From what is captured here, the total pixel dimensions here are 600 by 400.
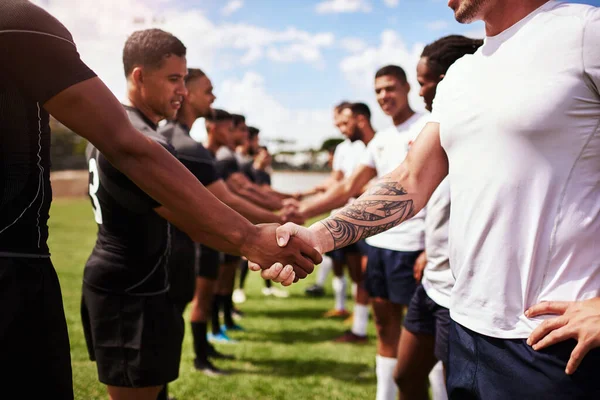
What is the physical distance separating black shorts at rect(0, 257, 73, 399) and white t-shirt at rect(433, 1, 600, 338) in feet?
4.58

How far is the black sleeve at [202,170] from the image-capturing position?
375 cm

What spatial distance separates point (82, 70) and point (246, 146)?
9149mm

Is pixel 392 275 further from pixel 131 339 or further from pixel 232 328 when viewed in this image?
pixel 232 328

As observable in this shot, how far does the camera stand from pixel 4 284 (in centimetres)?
157

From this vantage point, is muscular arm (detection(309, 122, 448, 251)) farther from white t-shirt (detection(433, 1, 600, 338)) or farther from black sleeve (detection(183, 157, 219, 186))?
black sleeve (detection(183, 157, 219, 186))

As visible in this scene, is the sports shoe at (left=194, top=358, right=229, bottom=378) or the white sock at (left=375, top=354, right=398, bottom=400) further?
the sports shoe at (left=194, top=358, right=229, bottom=378)

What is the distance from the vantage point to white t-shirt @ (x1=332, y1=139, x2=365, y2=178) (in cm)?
804

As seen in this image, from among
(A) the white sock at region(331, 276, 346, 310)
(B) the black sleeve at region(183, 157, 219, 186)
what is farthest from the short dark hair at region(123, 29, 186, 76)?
(A) the white sock at region(331, 276, 346, 310)

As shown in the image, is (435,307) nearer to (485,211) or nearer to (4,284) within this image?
(485,211)

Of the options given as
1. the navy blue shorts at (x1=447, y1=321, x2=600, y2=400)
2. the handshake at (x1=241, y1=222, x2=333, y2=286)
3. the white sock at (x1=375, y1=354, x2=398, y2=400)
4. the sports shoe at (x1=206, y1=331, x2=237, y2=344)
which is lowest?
the sports shoe at (x1=206, y1=331, x2=237, y2=344)

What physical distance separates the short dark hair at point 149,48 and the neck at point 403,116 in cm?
220

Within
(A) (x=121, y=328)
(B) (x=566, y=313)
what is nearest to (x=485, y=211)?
(B) (x=566, y=313)

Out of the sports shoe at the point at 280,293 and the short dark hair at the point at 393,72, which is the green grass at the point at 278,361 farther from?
the short dark hair at the point at 393,72

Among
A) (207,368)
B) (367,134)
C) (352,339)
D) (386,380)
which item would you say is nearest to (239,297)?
(352,339)
